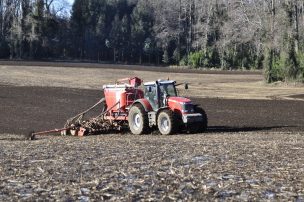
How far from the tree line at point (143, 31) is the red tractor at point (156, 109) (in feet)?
122

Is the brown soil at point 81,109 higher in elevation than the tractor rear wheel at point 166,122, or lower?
lower

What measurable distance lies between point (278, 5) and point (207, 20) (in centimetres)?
3195

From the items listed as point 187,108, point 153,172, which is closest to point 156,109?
point 187,108

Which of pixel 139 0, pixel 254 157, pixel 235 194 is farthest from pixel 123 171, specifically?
pixel 139 0

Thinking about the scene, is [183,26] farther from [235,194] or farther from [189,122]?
[235,194]

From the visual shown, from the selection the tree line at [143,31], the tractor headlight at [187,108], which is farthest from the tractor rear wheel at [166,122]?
the tree line at [143,31]

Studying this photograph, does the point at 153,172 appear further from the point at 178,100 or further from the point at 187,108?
the point at 178,100

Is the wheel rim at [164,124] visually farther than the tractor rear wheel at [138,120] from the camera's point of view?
No

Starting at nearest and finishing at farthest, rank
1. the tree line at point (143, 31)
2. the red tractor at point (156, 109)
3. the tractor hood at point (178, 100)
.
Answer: the red tractor at point (156, 109)
the tractor hood at point (178, 100)
the tree line at point (143, 31)

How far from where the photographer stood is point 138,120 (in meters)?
21.4

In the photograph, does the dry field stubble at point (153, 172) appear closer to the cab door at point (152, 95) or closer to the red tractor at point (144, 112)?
the red tractor at point (144, 112)

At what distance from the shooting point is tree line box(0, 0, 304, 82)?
2844 inches

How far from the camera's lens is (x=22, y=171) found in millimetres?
9055

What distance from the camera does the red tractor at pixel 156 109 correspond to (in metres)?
20.2
